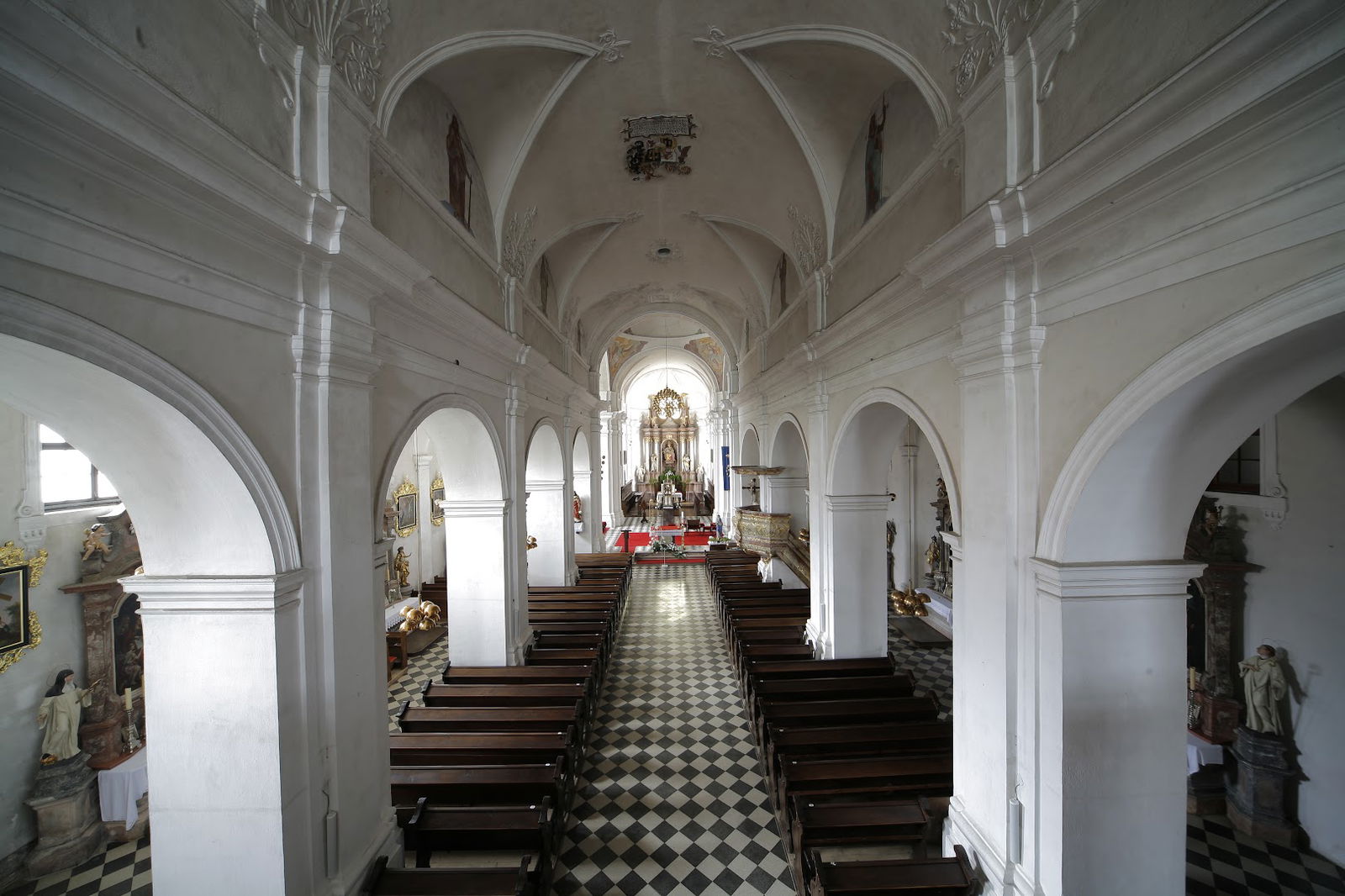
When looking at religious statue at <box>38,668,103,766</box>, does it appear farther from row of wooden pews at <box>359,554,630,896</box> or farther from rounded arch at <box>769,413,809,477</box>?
rounded arch at <box>769,413,809,477</box>

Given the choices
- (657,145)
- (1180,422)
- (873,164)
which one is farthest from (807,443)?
(1180,422)

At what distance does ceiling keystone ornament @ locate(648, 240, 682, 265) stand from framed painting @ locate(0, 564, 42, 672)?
9.72m

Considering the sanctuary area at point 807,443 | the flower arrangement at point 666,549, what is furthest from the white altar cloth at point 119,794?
the flower arrangement at point 666,549

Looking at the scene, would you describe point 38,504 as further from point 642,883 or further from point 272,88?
point 642,883

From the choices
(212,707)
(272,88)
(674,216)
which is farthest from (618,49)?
(212,707)

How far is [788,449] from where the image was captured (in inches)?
495

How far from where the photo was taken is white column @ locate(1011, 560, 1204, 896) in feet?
10.7

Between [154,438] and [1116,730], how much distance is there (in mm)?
5565

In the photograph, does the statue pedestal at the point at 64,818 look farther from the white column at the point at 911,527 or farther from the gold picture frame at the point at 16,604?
the white column at the point at 911,527

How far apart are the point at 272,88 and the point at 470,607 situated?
592 centimetres

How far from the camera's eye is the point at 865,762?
17.3 ft

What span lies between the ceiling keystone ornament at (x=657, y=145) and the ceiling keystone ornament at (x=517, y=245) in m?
1.58

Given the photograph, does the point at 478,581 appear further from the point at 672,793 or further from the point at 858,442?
the point at 858,442

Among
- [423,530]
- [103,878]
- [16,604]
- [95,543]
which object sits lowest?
[103,878]
